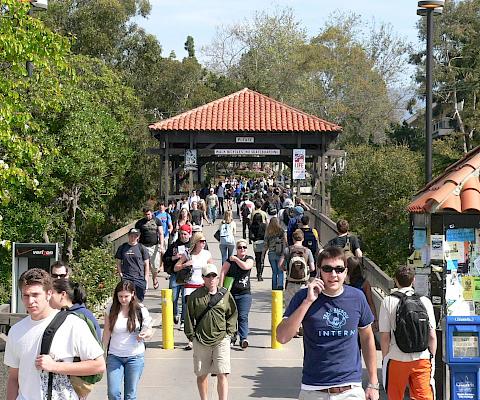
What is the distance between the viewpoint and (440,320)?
29.6 ft

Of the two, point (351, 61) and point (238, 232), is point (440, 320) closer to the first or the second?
point (238, 232)

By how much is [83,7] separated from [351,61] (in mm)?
31397

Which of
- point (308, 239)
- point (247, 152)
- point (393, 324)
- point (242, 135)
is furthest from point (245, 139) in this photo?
point (393, 324)

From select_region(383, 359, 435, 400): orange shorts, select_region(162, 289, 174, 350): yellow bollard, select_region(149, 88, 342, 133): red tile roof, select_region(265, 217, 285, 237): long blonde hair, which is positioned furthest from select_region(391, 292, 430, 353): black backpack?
select_region(149, 88, 342, 133): red tile roof

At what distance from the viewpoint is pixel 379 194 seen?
2409cm

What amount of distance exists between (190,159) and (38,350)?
29.2 meters

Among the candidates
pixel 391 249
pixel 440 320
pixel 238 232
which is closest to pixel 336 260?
pixel 440 320

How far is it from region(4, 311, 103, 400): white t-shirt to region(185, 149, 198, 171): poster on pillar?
1133 inches

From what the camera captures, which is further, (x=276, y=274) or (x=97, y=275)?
(x=276, y=274)

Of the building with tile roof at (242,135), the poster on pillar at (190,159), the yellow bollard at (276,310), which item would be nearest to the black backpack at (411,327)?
the yellow bollard at (276,310)

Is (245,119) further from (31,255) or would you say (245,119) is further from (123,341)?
(123,341)

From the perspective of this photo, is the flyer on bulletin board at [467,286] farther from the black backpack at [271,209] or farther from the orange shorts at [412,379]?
the black backpack at [271,209]

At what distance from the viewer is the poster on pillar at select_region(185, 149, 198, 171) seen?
112 ft

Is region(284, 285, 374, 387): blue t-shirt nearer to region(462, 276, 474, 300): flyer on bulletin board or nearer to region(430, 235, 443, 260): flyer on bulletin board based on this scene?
region(430, 235, 443, 260): flyer on bulletin board
